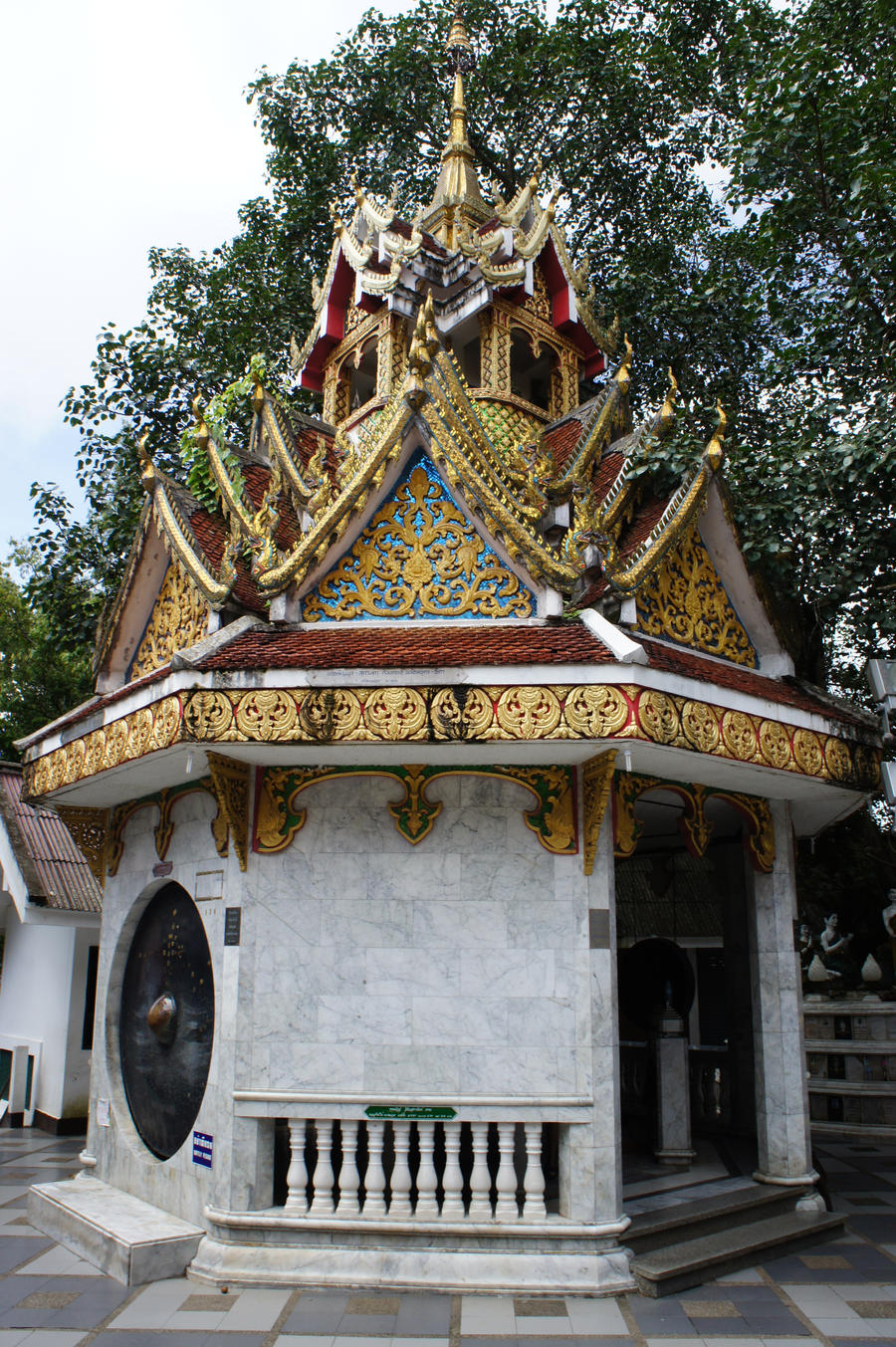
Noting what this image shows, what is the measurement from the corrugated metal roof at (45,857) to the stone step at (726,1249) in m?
8.90

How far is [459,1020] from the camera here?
762 cm

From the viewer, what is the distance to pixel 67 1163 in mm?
11758

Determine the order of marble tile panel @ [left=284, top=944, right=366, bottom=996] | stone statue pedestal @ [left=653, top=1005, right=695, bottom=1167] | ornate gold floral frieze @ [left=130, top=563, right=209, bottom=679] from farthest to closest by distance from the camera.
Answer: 1. stone statue pedestal @ [left=653, top=1005, right=695, bottom=1167]
2. ornate gold floral frieze @ [left=130, top=563, right=209, bottom=679]
3. marble tile panel @ [left=284, top=944, right=366, bottom=996]

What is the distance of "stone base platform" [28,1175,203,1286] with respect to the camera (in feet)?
23.9

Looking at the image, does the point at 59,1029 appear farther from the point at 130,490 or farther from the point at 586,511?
the point at 586,511

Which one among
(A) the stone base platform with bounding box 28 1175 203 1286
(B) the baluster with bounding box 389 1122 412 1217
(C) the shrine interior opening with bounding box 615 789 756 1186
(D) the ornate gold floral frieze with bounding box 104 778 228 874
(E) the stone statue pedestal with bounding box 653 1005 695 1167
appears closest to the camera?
(A) the stone base platform with bounding box 28 1175 203 1286

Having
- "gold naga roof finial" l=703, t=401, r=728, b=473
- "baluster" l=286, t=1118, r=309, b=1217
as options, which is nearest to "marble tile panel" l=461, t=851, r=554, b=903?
"baluster" l=286, t=1118, r=309, b=1217

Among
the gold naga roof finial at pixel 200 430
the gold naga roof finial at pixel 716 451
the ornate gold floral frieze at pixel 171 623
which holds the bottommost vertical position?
the ornate gold floral frieze at pixel 171 623

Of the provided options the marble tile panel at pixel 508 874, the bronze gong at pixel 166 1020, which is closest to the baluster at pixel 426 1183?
the marble tile panel at pixel 508 874

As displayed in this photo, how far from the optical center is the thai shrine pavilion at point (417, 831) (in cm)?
728

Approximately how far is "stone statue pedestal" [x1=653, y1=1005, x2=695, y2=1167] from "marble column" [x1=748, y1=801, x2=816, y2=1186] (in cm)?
94

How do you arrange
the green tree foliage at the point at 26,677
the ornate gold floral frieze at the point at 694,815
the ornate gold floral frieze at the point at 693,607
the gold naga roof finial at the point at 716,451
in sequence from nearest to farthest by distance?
the ornate gold floral frieze at the point at 694,815 → the ornate gold floral frieze at the point at 693,607 → the gold naga roof finial at the point at 716,451 → the green tree foliage at the point at 26,677

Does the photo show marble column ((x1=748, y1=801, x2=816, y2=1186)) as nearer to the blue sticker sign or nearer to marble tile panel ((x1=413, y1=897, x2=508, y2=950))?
marble tile panel ((x1=413, y1=897, x2=508, y2=950))

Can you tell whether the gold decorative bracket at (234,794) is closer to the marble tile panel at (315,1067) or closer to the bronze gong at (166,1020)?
the bronze gong at (166,1020)
